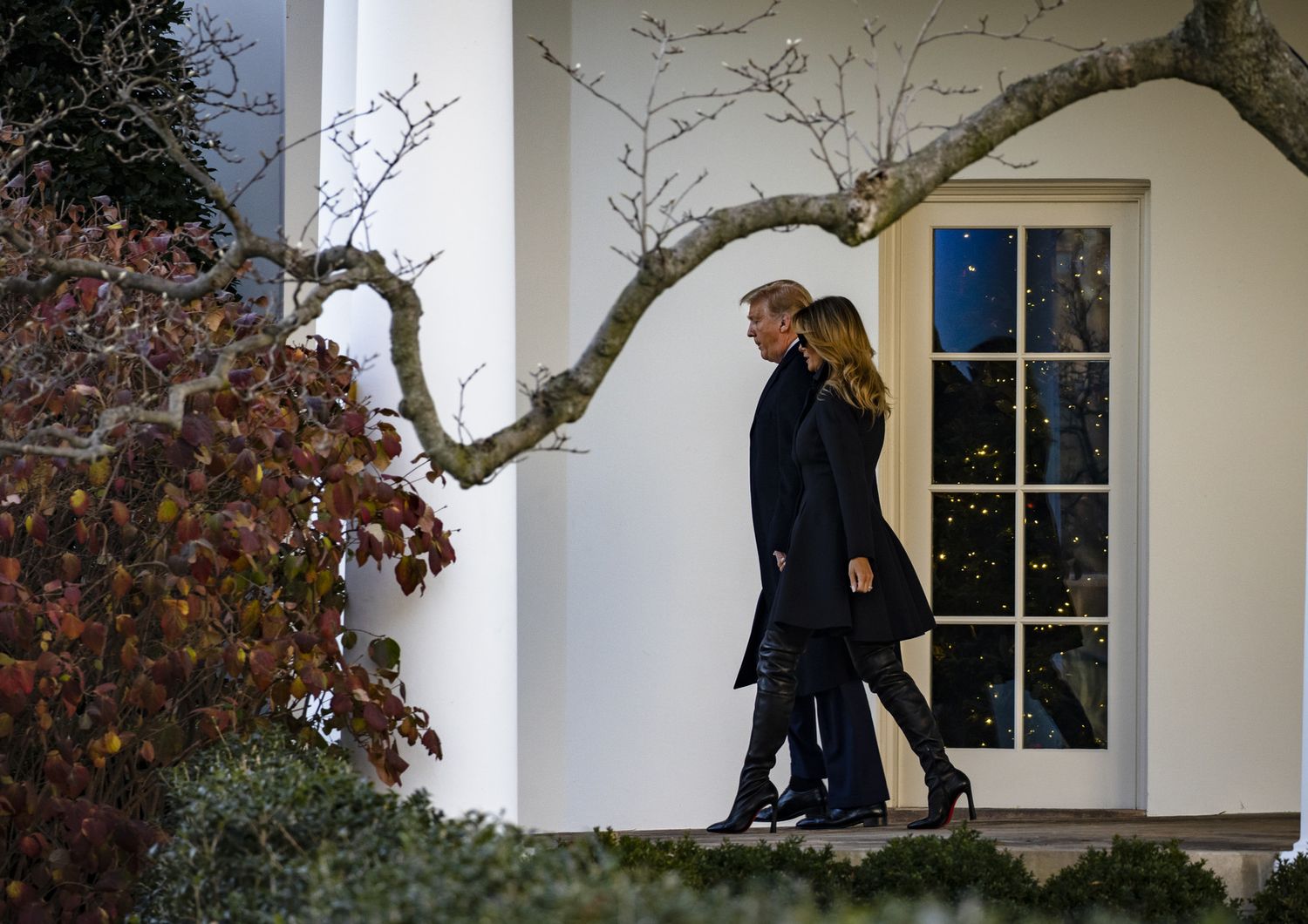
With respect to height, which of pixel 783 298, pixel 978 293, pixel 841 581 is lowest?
pixel 841 581

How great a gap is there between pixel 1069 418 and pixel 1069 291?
20.1 inches

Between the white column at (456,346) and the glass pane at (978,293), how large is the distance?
2.39 m

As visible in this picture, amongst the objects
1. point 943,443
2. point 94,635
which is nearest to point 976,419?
point 943,443

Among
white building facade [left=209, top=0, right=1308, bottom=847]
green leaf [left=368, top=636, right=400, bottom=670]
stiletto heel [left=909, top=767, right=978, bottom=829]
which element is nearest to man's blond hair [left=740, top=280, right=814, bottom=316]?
white building facade [left=209, top=0, right=1308, bottom=847]

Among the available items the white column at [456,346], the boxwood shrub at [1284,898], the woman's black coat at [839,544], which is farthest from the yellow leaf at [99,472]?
the boxwood shrub at [1284,898]

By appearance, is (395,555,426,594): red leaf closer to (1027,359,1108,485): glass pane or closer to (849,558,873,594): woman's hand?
(849,558,873,594): woman's hand

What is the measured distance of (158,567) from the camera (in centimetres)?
389

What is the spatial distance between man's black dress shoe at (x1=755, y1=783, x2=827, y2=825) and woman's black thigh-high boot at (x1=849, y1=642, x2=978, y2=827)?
1.54 ft

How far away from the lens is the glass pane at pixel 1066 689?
238 inches

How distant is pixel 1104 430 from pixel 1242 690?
1.13 meters

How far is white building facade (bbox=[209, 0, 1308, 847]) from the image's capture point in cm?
585

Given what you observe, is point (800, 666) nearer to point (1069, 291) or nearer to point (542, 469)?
point (542, 469)

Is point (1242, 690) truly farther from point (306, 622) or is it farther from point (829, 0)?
point (306, 622)

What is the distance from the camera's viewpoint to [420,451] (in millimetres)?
4176
